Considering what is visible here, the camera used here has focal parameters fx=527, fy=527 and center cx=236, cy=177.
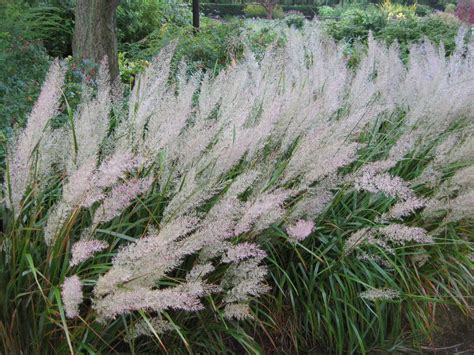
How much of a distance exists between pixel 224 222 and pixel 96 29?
389 cm

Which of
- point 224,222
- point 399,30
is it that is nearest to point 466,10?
point 399,30

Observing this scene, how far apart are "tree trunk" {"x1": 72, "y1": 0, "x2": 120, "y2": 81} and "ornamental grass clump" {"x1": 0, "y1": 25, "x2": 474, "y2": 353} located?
243cm

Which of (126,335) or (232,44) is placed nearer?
(126,335)

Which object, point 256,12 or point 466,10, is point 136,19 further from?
point 256,12

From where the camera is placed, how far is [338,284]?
8.02 ft

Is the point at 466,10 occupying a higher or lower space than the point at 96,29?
lower

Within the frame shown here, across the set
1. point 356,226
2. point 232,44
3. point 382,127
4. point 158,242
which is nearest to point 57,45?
point 232,44

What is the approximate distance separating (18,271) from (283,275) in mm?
1153

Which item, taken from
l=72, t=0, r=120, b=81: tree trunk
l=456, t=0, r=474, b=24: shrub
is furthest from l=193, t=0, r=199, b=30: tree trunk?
l=456, t=0, r=474, b=24: shrub

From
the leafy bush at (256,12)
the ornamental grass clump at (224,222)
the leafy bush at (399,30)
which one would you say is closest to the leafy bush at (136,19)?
the leafy bush at (399,30)

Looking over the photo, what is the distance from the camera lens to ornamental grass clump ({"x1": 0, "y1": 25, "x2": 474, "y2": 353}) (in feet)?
5.73

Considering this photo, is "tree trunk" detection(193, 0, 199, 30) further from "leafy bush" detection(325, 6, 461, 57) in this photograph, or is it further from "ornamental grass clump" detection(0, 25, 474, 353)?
"ornamental grass clump" detection(0, 25, 474, 353)

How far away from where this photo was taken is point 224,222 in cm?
181

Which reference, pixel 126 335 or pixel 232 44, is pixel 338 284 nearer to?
pixel 126 335
